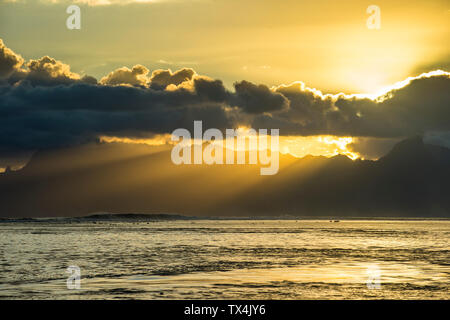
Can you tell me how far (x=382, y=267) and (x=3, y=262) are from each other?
42.5 meters

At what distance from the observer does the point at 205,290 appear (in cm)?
4544
